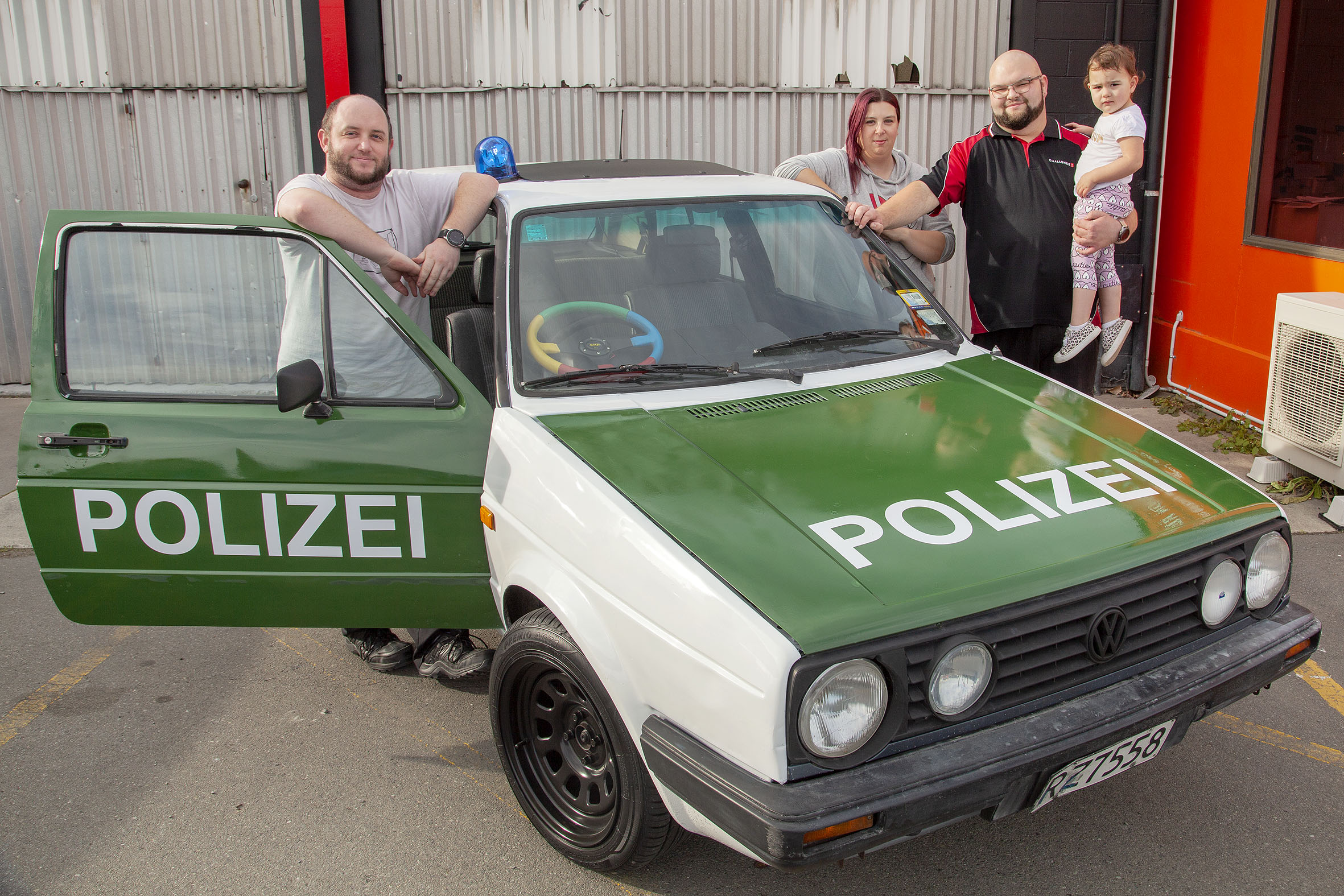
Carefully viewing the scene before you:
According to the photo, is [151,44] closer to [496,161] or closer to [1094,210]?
[496,161]

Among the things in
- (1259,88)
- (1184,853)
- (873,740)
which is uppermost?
(1259,88)

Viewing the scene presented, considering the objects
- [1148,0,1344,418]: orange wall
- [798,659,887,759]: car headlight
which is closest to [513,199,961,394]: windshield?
[798,659,887,759]: car headlight

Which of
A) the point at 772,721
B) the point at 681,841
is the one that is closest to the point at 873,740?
the point at 772,721

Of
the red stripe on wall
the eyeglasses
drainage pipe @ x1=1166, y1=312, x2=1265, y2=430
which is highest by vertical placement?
the red stripe on wall

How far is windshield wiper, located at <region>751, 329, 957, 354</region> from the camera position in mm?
3156

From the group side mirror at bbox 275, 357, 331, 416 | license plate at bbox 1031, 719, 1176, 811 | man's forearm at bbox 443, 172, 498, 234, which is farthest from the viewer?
man's forearm at bbox 443, 172, 498, 234

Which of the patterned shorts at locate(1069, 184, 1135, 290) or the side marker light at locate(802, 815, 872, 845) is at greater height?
the patterned shorts at locate(1069, 184, 1135, 290)

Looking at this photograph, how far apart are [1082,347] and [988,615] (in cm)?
262

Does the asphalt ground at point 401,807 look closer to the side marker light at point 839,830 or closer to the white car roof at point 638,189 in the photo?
the side marker light at point 839,830

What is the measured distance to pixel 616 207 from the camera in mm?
3295

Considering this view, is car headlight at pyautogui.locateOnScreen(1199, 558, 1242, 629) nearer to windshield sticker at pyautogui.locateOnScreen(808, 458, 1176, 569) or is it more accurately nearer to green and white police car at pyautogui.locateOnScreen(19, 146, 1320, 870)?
green and white police car at pyautogui.locateOnScreen(19, 146, 1320, 870)

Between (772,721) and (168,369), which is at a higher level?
(168,369)

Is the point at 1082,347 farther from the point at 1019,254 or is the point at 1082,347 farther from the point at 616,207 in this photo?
the point at 616,207

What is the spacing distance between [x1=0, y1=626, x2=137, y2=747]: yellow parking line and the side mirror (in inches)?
67.0
